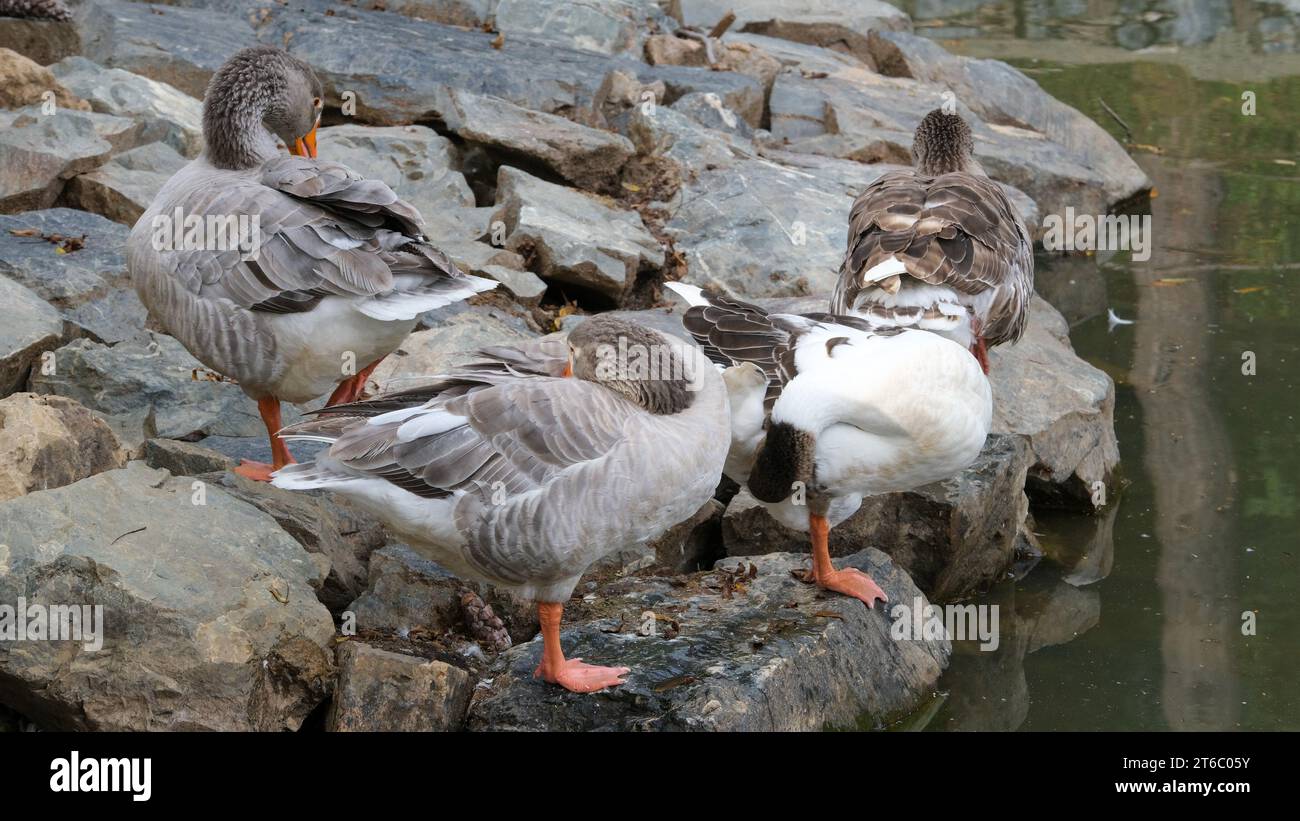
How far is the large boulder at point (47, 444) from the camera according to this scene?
4402 millimetres

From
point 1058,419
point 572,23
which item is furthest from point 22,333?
point 572,23

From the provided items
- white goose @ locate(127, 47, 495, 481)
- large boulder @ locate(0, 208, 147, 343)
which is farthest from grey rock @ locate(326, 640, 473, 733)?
large boulder @ locate(0, 208, 147, 343)

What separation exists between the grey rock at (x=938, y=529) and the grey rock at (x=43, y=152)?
12.5ft

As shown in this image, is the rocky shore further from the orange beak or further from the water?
the orange beak

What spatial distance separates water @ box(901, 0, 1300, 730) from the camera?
15.7 feet

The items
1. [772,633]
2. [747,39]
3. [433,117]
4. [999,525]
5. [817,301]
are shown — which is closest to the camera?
[772,633]

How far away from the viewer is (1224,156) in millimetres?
10836

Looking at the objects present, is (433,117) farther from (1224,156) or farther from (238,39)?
(1224,156)

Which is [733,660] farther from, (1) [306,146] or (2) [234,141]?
(1) [306,146]

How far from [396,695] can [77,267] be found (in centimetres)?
318

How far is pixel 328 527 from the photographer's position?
15.8ft

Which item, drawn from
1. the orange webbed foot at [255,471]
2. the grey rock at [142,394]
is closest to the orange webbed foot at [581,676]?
the orange webbed foot at [255,471]
